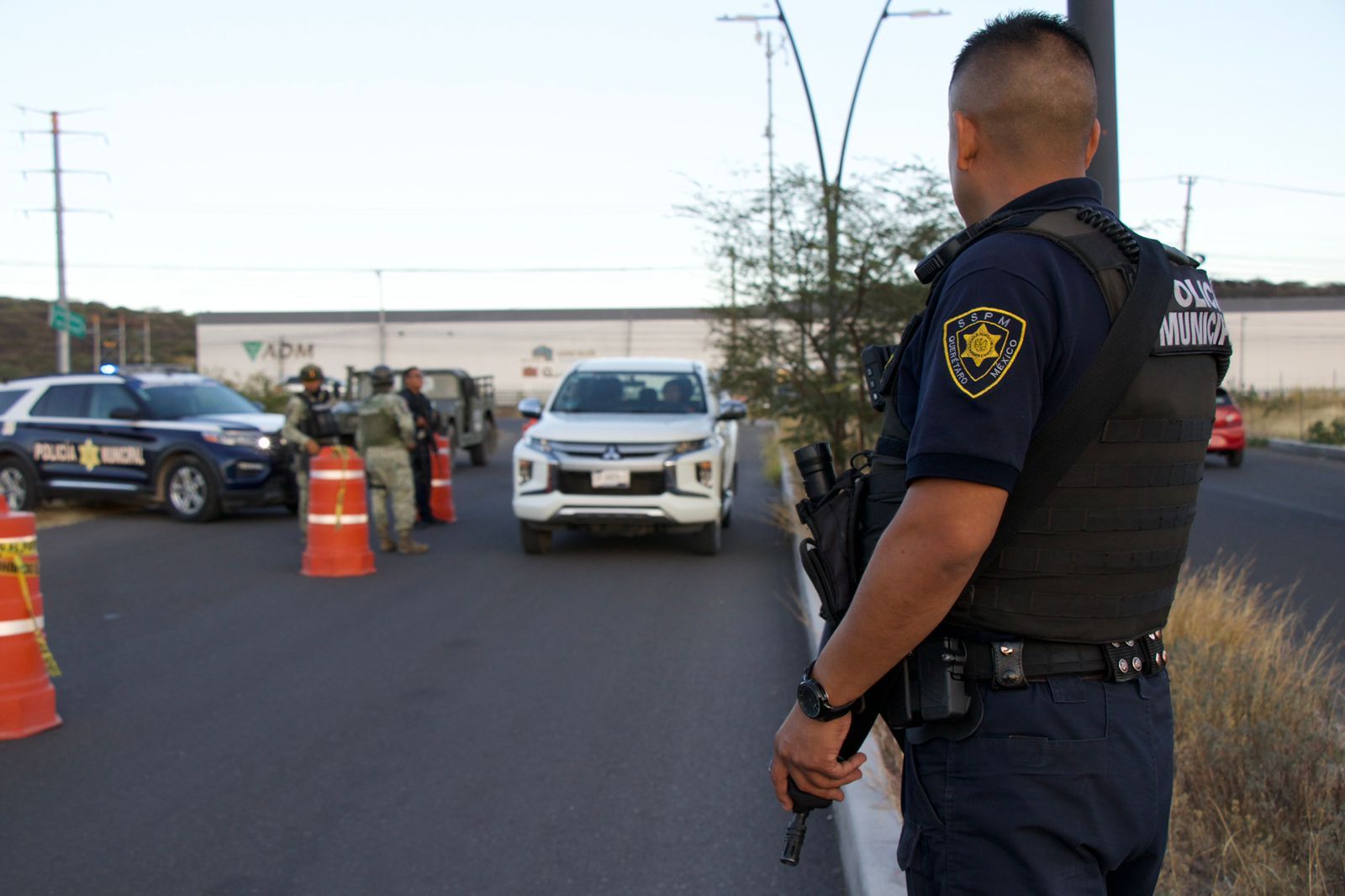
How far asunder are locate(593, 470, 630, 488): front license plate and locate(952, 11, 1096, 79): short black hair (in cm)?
892

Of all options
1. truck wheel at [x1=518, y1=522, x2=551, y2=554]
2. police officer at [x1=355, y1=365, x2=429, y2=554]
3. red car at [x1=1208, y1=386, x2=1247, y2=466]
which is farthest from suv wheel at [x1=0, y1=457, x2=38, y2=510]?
red car at [x1=1208, y1=386, x2=1247, y2=466]

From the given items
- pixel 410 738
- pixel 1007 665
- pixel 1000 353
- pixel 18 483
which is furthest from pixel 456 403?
pixel 1000 353

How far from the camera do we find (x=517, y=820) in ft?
15.6

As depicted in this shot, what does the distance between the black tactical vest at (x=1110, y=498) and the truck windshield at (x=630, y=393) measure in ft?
33.4

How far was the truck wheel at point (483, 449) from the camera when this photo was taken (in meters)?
24.2

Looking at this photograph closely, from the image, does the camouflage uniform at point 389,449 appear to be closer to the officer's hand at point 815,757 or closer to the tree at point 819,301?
the tree at point 819,301

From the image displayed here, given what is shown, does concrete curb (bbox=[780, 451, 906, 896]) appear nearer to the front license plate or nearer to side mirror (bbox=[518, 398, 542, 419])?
the front license plate

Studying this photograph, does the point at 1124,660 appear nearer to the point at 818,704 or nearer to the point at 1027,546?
the point at 1027,546

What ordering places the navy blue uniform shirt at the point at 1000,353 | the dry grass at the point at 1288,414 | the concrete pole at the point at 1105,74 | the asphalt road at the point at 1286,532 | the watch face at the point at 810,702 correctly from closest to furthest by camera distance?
the navy blue uniform shirt at the point at 1000,353 < the watch face at the point at 810,702 < the concrete pole at the point at 1105,74 < the asphalt road at the point at 1286,532 < the dry grass at the point at 1288,414

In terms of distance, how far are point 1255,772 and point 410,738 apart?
3662 mm

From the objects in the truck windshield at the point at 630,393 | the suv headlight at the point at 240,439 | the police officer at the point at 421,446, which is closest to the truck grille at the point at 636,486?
the truck windshield at the point at 630,393

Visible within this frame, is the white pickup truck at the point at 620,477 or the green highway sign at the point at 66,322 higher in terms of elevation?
the green highway sign at the point at 66,322

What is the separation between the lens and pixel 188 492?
1434 cm

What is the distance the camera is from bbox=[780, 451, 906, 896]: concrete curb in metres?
3.79
